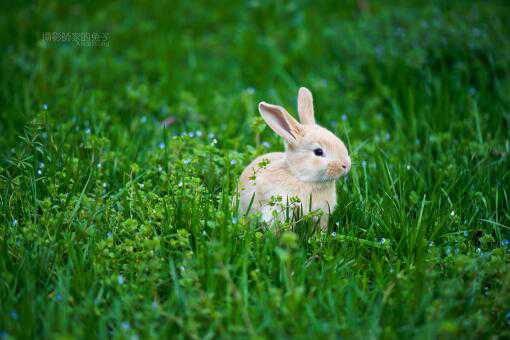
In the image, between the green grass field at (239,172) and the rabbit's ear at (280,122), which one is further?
the rabbit's ear at (280,122)

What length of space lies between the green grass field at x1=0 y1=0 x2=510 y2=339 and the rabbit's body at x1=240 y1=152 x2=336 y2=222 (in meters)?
0.12

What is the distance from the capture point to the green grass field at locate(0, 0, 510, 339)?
2652mm

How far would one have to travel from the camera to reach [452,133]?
4.61 meters

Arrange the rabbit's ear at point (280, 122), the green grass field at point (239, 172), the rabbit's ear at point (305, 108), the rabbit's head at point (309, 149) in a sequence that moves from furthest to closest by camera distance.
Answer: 1. the rabbit's ear at point (305, 108)
2. the rabbit's ear at point (280, 122)
3. the rabbit's head at point (309, 149)
4. the green grass field at point (239, 172)

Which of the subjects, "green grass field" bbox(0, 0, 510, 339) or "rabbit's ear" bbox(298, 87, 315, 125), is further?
"rabbit's ear" bbox(298, 87, 315, 125)

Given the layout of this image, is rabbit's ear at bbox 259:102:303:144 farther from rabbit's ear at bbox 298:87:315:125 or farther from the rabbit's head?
rabbit's ear at bbox 298:87:315:125

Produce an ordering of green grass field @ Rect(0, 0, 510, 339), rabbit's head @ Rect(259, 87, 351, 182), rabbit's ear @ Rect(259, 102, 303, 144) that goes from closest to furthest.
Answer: green grass field @ Rect(0, 0, 510, 339) → rabbit's head @ Rect(259, 87, 351, 182) → rabbit's ear @ Rect(259, 102, 303, 144)

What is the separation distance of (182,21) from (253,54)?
3.85 ft

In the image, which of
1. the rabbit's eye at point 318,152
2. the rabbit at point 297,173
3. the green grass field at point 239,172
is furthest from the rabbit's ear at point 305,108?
the green grass field at point 239,172

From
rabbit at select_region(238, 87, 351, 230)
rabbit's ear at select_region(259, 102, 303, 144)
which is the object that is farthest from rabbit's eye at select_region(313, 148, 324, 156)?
rabbit's ear at select_region(259, 102, 303, 144)

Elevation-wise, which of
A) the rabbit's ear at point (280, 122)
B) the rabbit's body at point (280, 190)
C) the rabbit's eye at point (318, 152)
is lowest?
the rabbit's body at point (280, 190)

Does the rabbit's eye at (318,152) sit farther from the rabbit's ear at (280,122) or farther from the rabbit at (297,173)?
the rabbit's ear at (280,122)

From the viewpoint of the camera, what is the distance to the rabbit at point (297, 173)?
10.5 ft

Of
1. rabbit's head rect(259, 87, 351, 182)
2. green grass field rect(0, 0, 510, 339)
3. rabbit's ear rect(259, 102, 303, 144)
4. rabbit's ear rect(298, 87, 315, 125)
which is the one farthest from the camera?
rabbit's ear rect(298, 87, 315, 125)
